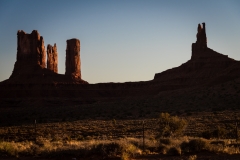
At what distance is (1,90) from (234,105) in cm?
6077

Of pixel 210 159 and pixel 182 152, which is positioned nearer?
pixel 210 159

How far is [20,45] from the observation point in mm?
104750

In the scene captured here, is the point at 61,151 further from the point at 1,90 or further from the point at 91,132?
the point at 1,90

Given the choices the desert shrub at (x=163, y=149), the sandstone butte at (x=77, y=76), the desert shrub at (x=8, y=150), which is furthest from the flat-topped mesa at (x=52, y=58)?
the desert shrub at (x=163, y=149)

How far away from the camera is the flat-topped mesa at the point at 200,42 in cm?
10023

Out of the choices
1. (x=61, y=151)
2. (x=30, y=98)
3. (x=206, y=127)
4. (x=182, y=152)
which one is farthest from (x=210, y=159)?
(x=30, y=98)

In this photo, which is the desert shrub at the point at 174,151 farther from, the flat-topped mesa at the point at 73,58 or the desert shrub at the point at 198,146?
the flat-topped mesa at the point at 73,58

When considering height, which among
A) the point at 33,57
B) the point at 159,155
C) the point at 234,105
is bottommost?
the point at 159,155

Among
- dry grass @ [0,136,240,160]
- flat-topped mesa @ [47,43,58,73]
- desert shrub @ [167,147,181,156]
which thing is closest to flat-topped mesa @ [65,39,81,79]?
flat-topped mesa @ [47,43,58,73]

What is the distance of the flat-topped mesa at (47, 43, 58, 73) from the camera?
351 feet

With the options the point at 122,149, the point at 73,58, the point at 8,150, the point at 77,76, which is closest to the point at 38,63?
the point at 73,58

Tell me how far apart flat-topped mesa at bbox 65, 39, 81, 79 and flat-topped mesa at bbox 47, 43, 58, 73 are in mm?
4826

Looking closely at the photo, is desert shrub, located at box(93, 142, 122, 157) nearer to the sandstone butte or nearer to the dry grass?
the dry grass

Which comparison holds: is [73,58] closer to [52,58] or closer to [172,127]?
[52,58]
